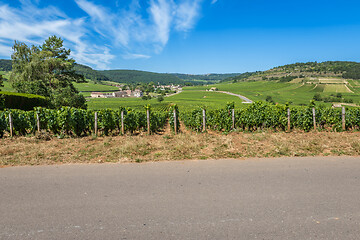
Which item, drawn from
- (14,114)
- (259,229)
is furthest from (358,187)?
(14,114)

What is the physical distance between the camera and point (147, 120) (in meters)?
12.3

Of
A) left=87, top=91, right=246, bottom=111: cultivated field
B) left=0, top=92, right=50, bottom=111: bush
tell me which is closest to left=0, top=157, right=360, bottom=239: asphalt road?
left=0, top=92, right=50, bottom=111: bush

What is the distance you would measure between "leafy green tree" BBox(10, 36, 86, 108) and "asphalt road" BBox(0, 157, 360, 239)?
3103 cm

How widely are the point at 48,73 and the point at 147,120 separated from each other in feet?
106

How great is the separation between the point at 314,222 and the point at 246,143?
17.2 feet

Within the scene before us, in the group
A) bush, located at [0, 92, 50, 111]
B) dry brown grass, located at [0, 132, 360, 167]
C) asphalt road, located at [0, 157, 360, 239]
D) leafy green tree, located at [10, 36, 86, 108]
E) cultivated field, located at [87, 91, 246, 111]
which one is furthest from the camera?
cultivated field, located at [87, 91, 246, 111]

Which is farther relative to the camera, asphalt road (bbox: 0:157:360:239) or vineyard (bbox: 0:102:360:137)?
vineyard (bbox: 0:102:360:137)

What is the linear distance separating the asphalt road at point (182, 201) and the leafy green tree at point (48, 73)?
31031mm

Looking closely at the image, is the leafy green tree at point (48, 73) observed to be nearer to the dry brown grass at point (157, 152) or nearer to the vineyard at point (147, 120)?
the vineyard at point (147, 120)

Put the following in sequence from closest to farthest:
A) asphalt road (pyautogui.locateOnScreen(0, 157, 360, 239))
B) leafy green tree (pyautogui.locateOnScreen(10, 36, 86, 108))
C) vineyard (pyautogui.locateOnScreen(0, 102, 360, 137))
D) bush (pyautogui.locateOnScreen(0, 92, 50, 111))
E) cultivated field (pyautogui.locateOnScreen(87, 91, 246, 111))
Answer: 1. asphalt road (pyautogui.locateOnScreen(0, 157, 360, 239))
2. vineyard (pyautogui.locateOnScreen(0, 102, 360, 137))
3. bush (pyautogui.locateOnScreen(0, 92, 50, 111))
4. leafy green tree (pyautogui.locateOnScreen(10, 36, 86, 108))
5. cultivated field (pyautogui.locateOnScreen(87, 91, 246, 111))

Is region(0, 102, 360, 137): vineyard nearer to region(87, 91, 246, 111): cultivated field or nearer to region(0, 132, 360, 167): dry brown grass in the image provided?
region(0, 132, 360, 167): dry brown grass

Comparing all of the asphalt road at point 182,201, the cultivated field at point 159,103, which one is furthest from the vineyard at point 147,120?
the cultivated field at point 159,103

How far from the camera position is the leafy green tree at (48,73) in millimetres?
31359

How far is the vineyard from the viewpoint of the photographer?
37.5 ft
